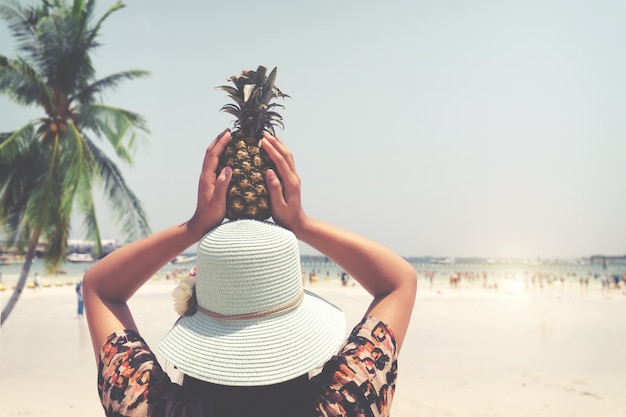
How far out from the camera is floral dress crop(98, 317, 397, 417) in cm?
105

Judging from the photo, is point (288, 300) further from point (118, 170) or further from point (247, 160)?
point (118, 170)

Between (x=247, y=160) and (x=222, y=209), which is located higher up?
(x=247, y=160)

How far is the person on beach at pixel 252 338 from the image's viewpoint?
1.05 metres

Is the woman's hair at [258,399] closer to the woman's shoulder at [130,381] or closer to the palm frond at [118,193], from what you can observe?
the woman's shoulder at [130,381]

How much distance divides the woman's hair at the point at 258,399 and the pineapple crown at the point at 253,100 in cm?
72

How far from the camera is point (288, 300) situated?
3.67 feet

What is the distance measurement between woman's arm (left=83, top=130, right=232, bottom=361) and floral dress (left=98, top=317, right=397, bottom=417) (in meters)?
0.13

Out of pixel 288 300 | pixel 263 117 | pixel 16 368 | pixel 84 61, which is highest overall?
pixel 84 61

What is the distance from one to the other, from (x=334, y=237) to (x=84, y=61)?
10.8 meters

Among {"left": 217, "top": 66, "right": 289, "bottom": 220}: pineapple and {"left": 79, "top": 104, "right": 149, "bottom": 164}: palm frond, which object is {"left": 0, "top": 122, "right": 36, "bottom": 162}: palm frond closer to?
{"left": 79, "top": 104, "right": 149, "bottom": 164}: palm frond

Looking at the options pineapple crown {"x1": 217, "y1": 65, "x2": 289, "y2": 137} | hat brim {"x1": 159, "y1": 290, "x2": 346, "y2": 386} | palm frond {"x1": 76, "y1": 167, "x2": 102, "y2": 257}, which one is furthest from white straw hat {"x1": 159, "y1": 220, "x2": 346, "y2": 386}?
palm frond {"x1": 76, "y1": 167, "x2": 102, "y2": 257}

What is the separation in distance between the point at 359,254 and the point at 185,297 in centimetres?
54

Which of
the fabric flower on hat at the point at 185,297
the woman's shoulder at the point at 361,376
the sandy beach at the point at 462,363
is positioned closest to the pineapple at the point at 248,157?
the fabric flower on hat at the point at 185,297

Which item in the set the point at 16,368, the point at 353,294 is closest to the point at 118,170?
the point at 16,368
